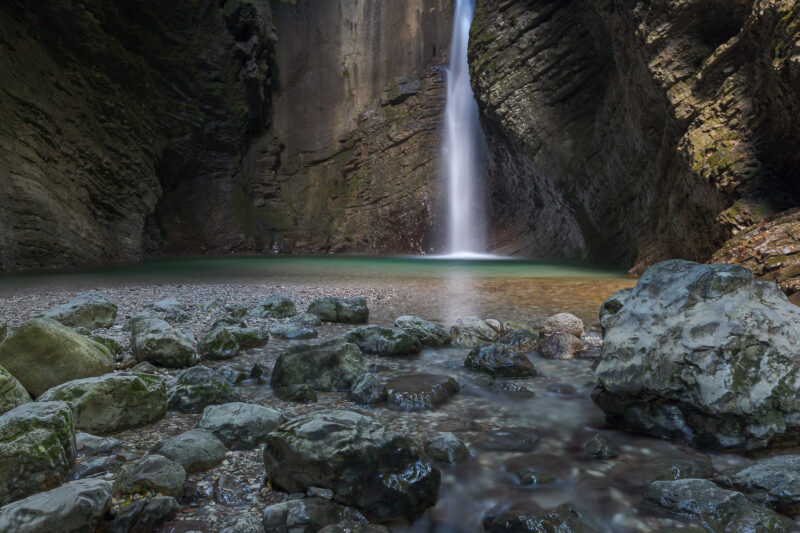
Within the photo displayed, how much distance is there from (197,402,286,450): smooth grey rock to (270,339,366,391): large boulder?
2.58 ft

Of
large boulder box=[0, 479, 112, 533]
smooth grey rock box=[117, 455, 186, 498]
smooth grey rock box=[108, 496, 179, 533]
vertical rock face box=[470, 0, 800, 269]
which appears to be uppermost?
vertical rock face box=[470, 0, 800, 269]

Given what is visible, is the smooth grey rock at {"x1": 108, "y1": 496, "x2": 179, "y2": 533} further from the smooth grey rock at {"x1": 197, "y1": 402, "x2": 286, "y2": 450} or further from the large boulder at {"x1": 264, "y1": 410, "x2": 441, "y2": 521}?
the smooth grey rock at {"x1": 197, "y1": 402, "x2": 286, "y2": 450}

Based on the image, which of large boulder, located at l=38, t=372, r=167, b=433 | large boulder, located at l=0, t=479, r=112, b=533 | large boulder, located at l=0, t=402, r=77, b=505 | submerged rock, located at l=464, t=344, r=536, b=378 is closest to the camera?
large boulder, located at l=0, t=479, r=112, b=533

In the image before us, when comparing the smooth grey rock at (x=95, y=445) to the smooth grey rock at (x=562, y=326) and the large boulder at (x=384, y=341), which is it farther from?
the smooth grey rock at (x=562, y=326)

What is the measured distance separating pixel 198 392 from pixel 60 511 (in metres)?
1.51

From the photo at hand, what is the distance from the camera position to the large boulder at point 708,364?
2.58 meters

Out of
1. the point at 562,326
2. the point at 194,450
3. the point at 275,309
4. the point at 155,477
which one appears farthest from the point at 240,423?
the point at 275,309

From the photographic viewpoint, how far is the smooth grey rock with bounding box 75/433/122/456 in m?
2.43

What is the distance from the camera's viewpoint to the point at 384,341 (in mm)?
4668

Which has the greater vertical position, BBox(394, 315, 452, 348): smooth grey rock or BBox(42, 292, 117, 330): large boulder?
BBox(42, 292, 117, 330): large boulder

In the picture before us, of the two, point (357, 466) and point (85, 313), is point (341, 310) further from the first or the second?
point (357, 466)

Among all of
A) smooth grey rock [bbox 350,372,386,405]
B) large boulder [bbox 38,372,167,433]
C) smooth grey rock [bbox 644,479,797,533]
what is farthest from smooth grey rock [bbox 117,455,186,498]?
smooth grey rock [bbox 644,479,797,533]

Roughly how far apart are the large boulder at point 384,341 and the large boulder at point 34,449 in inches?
108

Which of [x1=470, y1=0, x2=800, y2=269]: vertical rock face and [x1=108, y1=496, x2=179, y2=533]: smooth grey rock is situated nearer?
[x1=108, y1=496, x2=179, y2=533]: smooth grey rock
